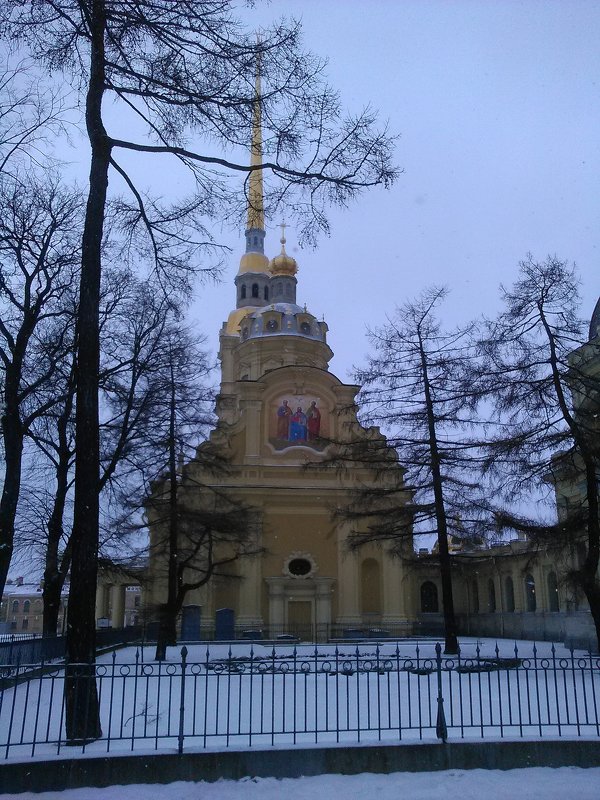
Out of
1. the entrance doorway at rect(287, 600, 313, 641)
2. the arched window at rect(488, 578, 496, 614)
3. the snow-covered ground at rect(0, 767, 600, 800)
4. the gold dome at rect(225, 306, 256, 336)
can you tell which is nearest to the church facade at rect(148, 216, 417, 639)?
the entrance doorway at rect(287, 600, 313, 641)

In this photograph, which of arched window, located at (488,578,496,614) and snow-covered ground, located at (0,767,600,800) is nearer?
snow-covered ground, located at (0,767,600,800)

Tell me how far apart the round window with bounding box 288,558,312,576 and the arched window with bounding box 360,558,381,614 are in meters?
2.77

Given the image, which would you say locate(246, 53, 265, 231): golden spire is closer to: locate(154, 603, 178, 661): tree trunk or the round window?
locate(154, 603, 178, 661): tree trunk

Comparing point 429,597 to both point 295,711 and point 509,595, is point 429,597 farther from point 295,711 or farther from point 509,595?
point 295,711

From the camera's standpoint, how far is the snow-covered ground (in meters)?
7.56

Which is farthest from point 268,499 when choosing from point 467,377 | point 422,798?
point 422,798

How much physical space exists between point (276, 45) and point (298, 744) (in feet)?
30.0

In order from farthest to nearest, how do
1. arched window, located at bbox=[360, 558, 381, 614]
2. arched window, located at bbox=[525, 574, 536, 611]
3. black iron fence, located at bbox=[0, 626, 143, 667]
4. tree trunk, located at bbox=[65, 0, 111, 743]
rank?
arched window, located at bbox=[525, 574, 536, 611] → arched window, located at bbox=[360, 558, 381, 614] → black iron fence, located at bbox=[0, 626, 143, 667] → tree trunk, located at bbox=[65, 0, 111, 743]

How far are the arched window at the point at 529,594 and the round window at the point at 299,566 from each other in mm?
12921

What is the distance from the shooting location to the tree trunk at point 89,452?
8.82 m

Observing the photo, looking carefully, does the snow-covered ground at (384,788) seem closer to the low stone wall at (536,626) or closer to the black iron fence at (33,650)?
the black iron fence at (33,650)

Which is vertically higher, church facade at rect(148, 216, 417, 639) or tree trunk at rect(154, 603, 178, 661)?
church facade at rect(148, 216, 417, 639)

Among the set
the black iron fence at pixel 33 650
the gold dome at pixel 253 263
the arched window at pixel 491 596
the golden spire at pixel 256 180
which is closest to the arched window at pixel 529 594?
the arched window at pixel 491 596

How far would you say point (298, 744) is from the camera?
8.23 m
